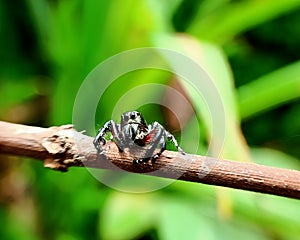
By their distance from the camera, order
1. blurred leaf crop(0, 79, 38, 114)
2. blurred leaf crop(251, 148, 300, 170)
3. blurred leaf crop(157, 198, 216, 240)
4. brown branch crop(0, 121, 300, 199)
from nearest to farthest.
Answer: brown branch crop(0, 121, 300, 199), blurred leaf crop(157, 198, 216, 240), blurred leaf crop(251, 148, 300, 170), blurred leaf crop(0, 79, 38, 114)

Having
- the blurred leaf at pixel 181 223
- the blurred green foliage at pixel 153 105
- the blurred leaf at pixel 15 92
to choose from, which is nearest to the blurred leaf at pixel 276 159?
the blurred green foliage at pixel 153 105

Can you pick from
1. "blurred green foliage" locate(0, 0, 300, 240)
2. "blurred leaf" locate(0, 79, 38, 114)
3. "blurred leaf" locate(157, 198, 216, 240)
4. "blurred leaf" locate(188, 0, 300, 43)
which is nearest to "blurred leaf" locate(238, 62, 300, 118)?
"blurred green foliage" locate(0, 0, 300, 240)

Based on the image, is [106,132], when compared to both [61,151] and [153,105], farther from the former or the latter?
[153,105]

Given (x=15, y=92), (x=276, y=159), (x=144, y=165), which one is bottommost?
(x=144, y=165)

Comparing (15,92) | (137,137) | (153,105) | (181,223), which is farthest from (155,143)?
→ (15,92)

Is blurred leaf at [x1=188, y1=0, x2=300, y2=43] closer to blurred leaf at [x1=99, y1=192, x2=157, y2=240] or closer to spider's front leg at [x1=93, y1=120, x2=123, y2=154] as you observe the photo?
blurred leaf at [x1=99, y1=192, x2=157, y2=240]

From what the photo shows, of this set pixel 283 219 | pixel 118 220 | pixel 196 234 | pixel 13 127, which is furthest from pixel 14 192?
pixel 13 127
